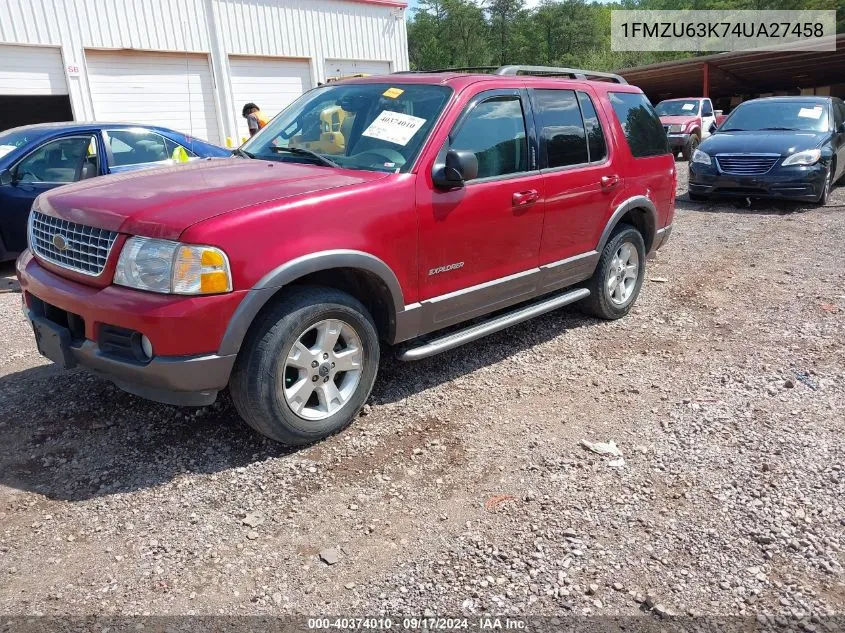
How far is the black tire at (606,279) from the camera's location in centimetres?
527

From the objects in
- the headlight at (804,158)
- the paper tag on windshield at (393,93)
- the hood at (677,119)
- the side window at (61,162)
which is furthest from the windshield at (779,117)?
the side window at (61,162)

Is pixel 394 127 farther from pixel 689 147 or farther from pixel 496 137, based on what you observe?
pixel 689 147

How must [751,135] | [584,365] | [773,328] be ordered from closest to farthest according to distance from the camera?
1. [584,365]
2. [773,328]
3. [751,135]

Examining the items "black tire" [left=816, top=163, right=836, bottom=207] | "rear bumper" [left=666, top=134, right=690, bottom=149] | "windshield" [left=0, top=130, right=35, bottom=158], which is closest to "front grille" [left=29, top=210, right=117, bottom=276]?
"windshield" [left=0, top=130, right=35, bottom=158]

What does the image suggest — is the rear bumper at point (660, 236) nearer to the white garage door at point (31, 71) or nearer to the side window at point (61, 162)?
the side window at point (61, 162)

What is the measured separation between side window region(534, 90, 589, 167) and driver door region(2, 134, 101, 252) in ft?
16.8

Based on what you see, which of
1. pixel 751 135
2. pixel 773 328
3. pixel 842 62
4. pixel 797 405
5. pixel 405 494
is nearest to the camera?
pixel 405 494

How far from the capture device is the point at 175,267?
114 inches

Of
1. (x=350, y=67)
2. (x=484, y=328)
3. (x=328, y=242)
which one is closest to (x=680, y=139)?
(x=350, y=67)

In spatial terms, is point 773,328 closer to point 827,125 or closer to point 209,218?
point 209,218

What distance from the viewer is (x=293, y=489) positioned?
316 cm

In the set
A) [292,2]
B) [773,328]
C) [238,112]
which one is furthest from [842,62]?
[773,328]

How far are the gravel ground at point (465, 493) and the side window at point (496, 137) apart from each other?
138 cm

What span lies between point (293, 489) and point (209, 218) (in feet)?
4.34
